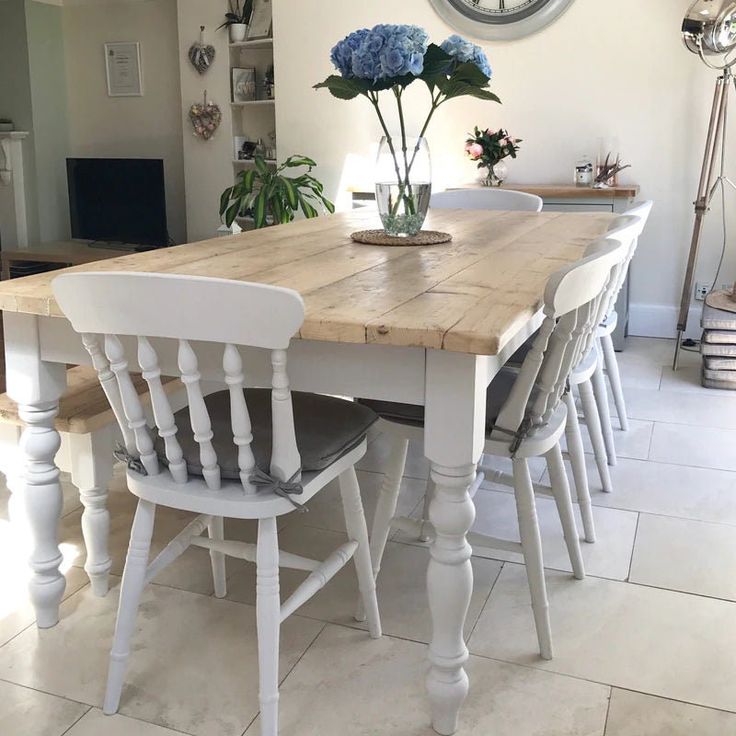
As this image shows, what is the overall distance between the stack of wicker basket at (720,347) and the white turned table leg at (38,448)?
109 inches

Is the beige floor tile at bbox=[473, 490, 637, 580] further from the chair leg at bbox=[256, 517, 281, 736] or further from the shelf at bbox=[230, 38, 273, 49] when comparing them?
the shelf at bbox=[230, 38, 273, 49]

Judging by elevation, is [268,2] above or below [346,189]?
above

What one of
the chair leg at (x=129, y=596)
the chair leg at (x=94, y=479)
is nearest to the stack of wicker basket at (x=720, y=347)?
the chair leg at (x=94, y=479)

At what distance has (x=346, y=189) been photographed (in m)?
4.85

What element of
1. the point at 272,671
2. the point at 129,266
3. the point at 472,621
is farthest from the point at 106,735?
the point at 129,266

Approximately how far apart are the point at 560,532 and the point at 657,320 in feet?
8.40

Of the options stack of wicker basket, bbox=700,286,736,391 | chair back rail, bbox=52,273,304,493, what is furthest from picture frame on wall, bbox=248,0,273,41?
chair back rail, bbox=52,273,304,493

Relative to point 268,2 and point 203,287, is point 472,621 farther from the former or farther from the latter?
point 268,2

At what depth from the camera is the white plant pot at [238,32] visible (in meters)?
5.21

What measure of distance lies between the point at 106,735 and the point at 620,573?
4.02 ft

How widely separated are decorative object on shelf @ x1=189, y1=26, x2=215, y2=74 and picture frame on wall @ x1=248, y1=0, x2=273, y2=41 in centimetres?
28

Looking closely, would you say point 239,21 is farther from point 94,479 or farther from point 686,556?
point 686,556

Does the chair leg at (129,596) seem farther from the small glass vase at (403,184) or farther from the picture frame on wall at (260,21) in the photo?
the picture frame on wall at (260,21)

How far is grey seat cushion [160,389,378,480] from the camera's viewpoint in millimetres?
1461
